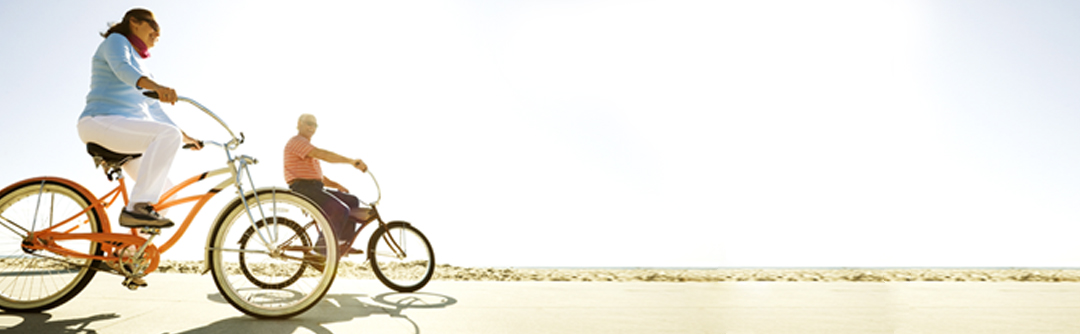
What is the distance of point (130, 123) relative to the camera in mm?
3117

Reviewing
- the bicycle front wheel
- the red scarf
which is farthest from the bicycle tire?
the red scarf

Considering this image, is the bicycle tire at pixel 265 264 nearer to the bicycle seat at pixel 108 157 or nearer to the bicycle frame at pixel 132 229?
the bicycle frame at pixel 132 229

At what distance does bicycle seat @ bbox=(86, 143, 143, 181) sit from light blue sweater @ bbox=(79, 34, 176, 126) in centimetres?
20

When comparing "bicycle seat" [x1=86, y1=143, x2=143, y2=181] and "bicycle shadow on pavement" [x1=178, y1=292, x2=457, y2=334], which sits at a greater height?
"bicycle seat" [x1=86, y1=143, x2=143, y2=181]

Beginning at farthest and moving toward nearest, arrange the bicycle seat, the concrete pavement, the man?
the man < the bicycle seat < the concrete pavement

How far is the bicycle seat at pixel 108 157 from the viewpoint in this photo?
3.18m

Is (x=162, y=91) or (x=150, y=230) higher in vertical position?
(x=162, y=91)

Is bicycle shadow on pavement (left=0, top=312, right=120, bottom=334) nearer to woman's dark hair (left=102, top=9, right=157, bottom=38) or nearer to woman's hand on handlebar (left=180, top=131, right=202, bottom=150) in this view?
woman's hand on handlebar (left=180, top=131, right=202, bottom=150)

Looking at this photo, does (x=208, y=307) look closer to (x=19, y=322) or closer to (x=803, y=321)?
(x=19, y=322)

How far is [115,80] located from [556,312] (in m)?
3.01

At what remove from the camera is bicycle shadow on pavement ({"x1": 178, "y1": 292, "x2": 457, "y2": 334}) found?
2720 millimetres

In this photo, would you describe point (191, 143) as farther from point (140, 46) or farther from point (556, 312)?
point (556, 312)

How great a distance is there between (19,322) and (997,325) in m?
5.50

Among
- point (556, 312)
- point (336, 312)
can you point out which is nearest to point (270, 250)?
point (336, 312)
